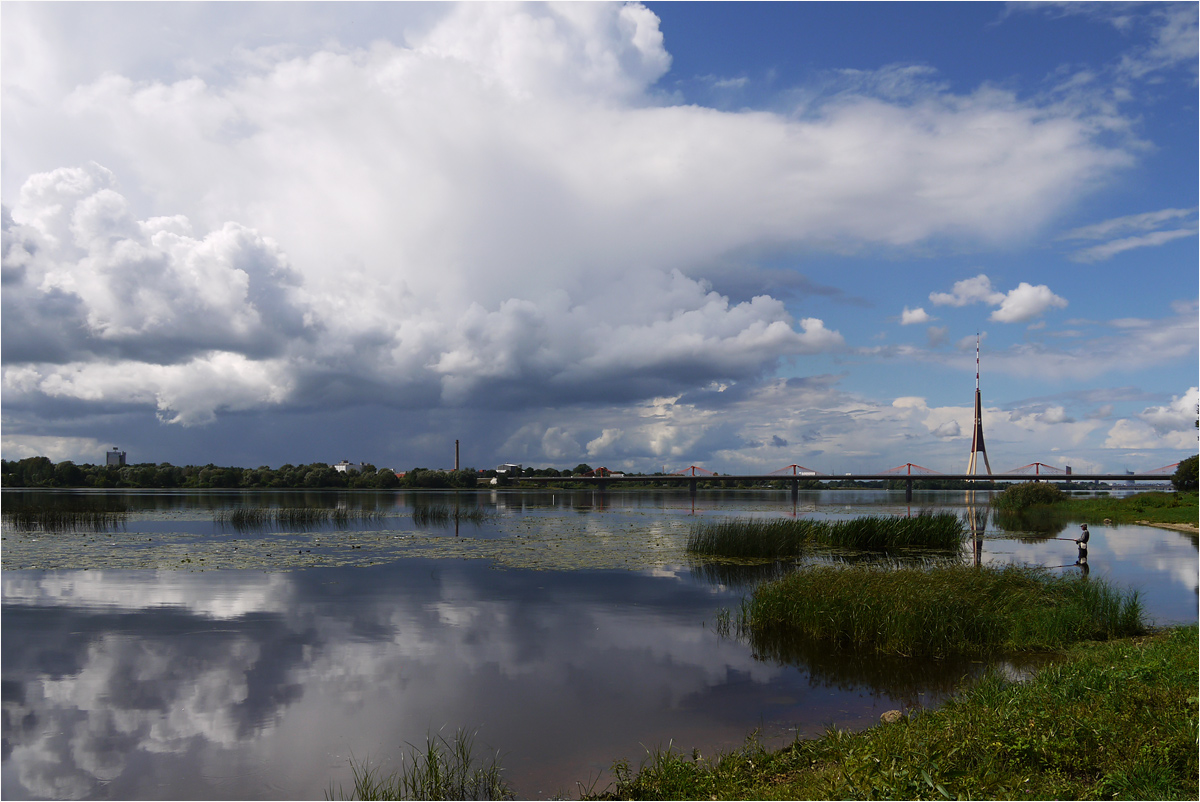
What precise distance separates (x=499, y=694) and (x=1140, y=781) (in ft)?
29.0

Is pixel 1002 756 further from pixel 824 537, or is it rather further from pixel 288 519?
pixel 288 519

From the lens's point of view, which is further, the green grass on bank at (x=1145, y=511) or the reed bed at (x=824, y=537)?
the green grass on bank at (x=1145, y=511)

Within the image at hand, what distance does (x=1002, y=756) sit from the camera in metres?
6.67

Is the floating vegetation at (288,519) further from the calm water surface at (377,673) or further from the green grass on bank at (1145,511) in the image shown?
the green grass on bank at (1145,511)

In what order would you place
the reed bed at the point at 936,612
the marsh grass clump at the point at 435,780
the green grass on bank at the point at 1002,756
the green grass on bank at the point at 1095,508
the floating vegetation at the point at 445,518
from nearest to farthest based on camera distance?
1. the green grass on bank at the point at 1002,756
2. the marsh grass clump at the point at 435,780
3. the reed bed at the point at 936,612
4. the floating vegetation at the point at 445,518
5. the green grass on bank at the point at 1095,508

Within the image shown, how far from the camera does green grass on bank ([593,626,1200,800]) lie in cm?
609

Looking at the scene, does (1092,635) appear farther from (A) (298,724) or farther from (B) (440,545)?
(B) (440,545)

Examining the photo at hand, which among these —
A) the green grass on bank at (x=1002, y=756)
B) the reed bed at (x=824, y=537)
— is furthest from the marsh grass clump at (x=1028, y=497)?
the green grass on bank at (x=1002, y=756)

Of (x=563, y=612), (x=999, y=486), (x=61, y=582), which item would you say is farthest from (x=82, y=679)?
(x=999, y=486)

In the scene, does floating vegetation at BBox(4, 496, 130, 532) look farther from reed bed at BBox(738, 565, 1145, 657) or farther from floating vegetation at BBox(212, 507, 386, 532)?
reed bed at BBox(738, 565, 1145, 657)

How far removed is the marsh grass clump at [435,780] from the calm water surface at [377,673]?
0.26 metres

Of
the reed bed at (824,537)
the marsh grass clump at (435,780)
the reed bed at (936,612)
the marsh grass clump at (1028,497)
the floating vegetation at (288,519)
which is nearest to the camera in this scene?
the marsh grass clump at (435,780)

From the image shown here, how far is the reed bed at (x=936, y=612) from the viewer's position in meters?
14.0

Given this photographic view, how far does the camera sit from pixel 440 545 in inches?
1336
